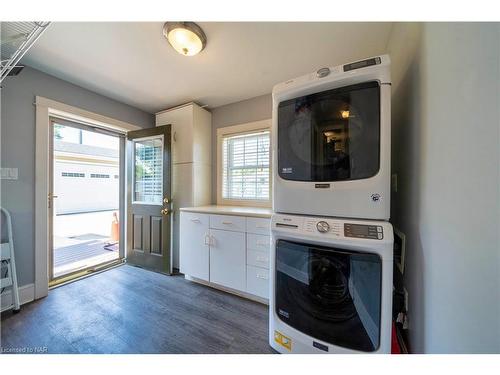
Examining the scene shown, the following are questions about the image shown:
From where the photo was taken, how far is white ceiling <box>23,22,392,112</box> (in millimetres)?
1346

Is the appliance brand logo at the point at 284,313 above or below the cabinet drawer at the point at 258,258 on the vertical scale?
below

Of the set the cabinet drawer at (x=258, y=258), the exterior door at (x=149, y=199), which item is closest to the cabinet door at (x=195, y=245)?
the exterior door at (x=149, y=199)

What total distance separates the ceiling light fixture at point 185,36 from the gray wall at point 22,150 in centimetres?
158

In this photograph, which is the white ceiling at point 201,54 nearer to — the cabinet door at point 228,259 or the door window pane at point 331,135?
the door window pane at point 331,135

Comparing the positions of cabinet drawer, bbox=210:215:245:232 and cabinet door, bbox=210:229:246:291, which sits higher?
cabinet drawer, bbox=210:215:245:232

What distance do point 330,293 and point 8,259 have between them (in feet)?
8.84

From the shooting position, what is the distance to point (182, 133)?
253 centimetres

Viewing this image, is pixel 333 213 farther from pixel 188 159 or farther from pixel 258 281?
pixel 188 159

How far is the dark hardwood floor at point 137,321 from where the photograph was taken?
4.25ft

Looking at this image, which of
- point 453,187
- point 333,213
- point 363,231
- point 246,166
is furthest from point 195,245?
point 453,187

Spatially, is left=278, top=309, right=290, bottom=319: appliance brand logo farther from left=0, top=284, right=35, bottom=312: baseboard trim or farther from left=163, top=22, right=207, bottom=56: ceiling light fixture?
left=0, top=284, right=35, bottom=312: baseboard trim

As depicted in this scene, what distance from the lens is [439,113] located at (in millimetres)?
734

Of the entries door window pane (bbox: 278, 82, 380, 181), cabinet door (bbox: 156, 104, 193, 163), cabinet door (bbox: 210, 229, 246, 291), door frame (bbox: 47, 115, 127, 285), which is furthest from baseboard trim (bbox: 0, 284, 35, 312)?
door window pane (bbox: 278, 82, 380, 181)

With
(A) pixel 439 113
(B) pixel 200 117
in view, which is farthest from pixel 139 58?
(A) pixel 439 113
